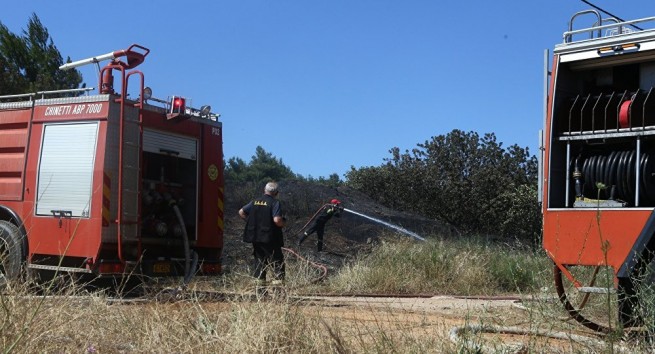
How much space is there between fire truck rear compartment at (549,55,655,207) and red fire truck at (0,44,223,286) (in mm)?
5768

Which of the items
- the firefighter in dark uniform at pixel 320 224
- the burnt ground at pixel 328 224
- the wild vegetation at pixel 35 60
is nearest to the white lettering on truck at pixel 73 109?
the burnt ground at pixel 328 224

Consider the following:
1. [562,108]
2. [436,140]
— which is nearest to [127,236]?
[562,108]

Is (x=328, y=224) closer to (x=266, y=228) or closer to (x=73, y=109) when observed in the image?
(x=266, y=228)

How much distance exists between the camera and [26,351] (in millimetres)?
4543

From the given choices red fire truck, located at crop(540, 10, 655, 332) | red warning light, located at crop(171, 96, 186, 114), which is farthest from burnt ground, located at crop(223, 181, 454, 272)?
red fire truck, located at crop(540, 10, 655, 332)

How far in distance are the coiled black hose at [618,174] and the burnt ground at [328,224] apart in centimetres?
939

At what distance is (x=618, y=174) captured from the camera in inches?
249

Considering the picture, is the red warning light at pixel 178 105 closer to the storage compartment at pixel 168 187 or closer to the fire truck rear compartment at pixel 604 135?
the storage compartment at pixel 168 187

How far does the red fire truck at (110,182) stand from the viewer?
9.87 meters

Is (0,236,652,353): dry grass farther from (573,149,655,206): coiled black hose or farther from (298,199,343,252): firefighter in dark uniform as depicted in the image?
(298,199,343,252): firefighter in dark uniform

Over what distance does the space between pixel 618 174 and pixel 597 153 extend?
0.40 metres

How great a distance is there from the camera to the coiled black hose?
614cm

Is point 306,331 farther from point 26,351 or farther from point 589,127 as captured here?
point 589,127

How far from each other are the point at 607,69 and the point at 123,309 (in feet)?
15.6
